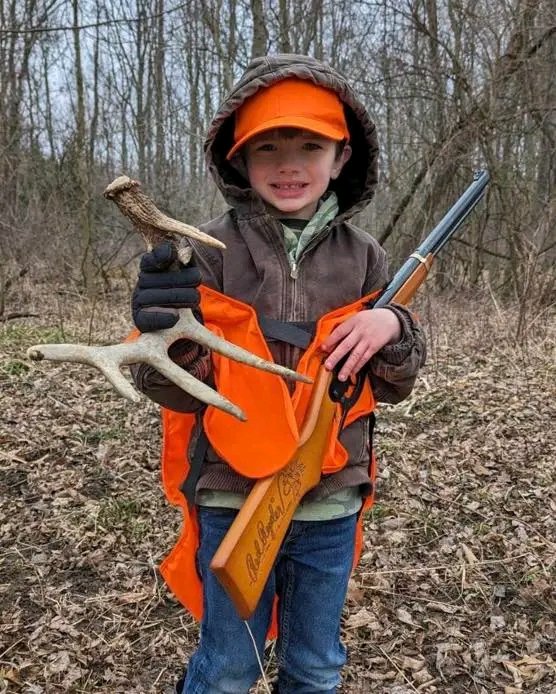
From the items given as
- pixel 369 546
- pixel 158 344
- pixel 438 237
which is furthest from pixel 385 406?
pixel 158 344

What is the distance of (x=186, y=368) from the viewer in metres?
1.60

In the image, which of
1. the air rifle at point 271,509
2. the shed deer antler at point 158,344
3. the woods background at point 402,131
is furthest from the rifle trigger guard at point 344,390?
the woods background at point 402,131

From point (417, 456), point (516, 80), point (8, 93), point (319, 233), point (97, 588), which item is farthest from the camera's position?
point (8, 93)

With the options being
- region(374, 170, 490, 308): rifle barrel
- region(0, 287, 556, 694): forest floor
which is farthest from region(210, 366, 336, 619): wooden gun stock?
region(0, 287, 556, 694): forest floor

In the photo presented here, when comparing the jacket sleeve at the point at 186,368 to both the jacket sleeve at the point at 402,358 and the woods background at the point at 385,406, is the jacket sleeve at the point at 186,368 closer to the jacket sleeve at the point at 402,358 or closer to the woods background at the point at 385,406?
the jacket sleeve at the point at 402,358

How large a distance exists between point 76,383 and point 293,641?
4.03 meters

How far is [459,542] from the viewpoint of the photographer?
3551 millimetres

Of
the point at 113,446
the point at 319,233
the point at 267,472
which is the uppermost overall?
the point at 319,233

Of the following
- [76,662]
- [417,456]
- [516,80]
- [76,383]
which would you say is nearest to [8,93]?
[76,383]

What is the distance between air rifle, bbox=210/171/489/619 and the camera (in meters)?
1.44

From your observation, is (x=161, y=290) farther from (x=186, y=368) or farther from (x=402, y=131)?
(x=402, y=131)

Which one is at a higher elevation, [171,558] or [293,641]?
[171,558]

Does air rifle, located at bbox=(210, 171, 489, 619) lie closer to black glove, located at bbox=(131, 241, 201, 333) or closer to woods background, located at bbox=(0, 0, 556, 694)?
black glove, located at bbox=(131, 241, 201, 333)

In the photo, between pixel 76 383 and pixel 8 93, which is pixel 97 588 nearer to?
pixel 76 383
